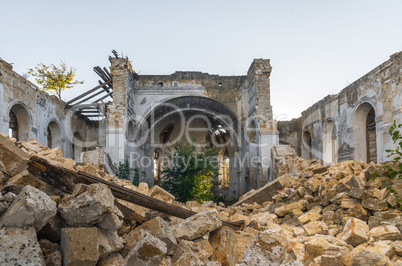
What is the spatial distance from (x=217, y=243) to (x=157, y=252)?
3.41ft

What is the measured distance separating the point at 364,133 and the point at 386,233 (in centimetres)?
908

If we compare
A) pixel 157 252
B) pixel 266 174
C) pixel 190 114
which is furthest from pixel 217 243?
pixel 190 114

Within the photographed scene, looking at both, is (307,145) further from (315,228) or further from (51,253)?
(51,253)

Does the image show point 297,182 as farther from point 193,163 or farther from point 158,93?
point 158,93

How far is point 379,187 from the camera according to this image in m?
4.72

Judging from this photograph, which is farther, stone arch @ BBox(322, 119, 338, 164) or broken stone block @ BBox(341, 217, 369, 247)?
stone arch @ BBox(322, 119, 338, 164)

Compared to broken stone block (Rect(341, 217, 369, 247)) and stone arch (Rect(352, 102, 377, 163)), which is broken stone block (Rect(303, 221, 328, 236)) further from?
stone arch (Rect(352, 102, 377, 163))

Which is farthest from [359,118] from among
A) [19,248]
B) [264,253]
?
[19,248]

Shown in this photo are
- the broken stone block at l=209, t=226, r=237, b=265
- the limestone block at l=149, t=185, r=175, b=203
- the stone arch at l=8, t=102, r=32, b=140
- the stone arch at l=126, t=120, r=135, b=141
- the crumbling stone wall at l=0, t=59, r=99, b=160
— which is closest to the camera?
the broken stone block at l=209, t=226, r=237, b=265

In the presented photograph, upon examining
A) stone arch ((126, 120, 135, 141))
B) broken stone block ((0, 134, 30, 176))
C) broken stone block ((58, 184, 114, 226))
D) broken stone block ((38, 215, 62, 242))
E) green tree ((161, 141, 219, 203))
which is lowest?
green tree ((161, 141, 219, 203))

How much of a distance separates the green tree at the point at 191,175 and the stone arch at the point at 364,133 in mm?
5844

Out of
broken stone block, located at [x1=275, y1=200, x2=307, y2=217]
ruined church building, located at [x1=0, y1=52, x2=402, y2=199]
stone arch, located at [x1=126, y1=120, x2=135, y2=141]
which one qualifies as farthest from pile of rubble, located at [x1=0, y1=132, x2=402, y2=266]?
stone arch, located at [x1=126, y1=120, x2=135, y2=141]

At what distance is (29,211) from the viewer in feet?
7.36

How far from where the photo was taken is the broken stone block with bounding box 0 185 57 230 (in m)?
2.23
